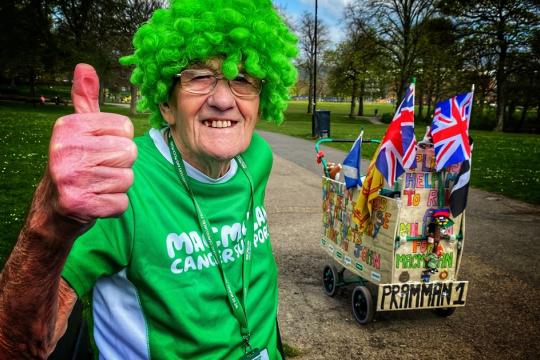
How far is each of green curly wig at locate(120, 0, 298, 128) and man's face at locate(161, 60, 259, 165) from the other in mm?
93

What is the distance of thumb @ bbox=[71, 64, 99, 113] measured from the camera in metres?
0.79

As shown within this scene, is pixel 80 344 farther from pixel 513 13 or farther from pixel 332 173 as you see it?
pixel 513 13

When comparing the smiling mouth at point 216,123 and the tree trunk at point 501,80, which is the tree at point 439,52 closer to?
the tree trunk at point 501,80

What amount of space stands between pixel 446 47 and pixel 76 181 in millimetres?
36106

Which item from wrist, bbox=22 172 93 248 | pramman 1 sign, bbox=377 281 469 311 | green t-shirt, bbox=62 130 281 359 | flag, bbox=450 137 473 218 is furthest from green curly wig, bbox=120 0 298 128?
pramman 1 sign, bbox=377 281 469 311

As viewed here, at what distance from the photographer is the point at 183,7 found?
1725 millimetres

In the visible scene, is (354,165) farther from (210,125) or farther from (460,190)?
(210,125)

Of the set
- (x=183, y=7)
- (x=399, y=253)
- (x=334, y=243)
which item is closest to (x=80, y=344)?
(x=183, y=7)

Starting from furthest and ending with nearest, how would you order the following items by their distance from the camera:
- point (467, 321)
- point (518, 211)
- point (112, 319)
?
point (518, 211) < point (467, 321) < point (112, 319)

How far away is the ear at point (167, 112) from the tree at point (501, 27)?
33072 millimetres

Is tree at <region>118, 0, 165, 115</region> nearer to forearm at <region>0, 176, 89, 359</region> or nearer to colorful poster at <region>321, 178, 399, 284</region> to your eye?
colorful poster at <region>321, 178, 399, 284</region>

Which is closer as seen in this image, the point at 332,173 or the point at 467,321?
the point at 467,321

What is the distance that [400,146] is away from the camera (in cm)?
326

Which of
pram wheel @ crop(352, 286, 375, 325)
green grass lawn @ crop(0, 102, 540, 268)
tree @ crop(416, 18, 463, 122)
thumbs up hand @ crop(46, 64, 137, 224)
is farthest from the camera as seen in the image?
tree @ crop(416, 18, 463, 122)
